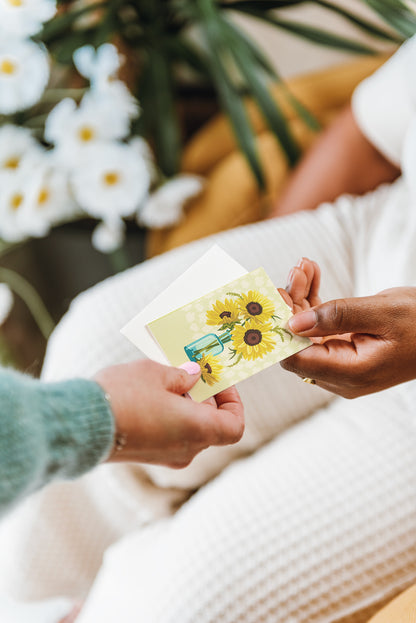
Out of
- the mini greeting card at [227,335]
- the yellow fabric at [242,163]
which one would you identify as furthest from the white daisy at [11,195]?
the mini greeting card at [227,335]

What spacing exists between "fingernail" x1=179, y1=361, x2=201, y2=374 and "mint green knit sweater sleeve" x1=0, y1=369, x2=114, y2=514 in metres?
0.05

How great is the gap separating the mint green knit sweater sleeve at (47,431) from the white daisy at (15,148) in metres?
0.41

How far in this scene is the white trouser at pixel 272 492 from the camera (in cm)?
42

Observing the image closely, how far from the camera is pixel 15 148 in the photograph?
2.00 feet

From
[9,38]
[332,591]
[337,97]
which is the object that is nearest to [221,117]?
[337,97]

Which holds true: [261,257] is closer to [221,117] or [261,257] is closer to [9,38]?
[9,38]

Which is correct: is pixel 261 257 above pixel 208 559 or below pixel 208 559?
above

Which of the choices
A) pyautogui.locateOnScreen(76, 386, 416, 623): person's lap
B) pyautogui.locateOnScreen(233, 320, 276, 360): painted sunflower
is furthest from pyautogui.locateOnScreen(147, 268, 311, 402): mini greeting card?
pyautogui.locateOnScreen(76, 386, 416, 623): person's lap

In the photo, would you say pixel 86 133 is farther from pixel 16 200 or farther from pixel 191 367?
pixel 191 367

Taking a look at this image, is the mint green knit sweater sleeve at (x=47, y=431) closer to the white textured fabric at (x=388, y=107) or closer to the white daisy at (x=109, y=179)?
the white daisy at (x=109, y=179)

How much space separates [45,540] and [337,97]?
0.90 metres

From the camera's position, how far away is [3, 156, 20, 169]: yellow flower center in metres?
0.60

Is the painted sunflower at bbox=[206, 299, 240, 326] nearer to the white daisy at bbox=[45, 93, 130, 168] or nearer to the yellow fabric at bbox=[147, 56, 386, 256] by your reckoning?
the white daisy at bbox=[45, 93, 130, 168]

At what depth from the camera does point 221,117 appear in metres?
1.01
